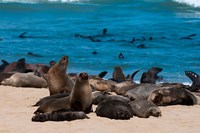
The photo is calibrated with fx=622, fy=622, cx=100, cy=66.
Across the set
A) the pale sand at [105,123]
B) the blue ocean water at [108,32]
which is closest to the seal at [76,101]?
the pale sand at [105,123]

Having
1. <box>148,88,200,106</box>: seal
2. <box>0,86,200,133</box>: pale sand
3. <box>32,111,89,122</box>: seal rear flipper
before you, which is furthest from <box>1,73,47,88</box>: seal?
<box>32,111,89,122</box>: seal rear flipper

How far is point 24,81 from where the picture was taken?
1212 cm

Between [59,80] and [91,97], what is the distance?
144 centimetres

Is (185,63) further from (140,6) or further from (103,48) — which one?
(140,6)

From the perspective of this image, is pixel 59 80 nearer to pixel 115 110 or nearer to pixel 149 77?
pixel 115 110

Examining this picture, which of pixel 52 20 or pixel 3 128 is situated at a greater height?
pixel 3 128

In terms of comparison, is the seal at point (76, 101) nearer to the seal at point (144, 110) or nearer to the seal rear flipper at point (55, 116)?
the seal rear flipper at point (55, 116)

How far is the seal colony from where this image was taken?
8500mm

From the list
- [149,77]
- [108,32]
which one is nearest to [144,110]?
[149,77]

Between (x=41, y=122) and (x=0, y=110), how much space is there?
1.32m

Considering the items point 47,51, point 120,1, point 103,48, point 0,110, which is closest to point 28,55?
point 47,51

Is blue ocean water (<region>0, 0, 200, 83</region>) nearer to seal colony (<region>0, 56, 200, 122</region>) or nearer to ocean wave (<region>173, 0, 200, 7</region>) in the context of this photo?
ocean wave (<region>173, 0, 200, 7</region>)

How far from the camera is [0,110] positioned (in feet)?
30.0

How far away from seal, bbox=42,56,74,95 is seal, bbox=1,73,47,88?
1901 millimetres
